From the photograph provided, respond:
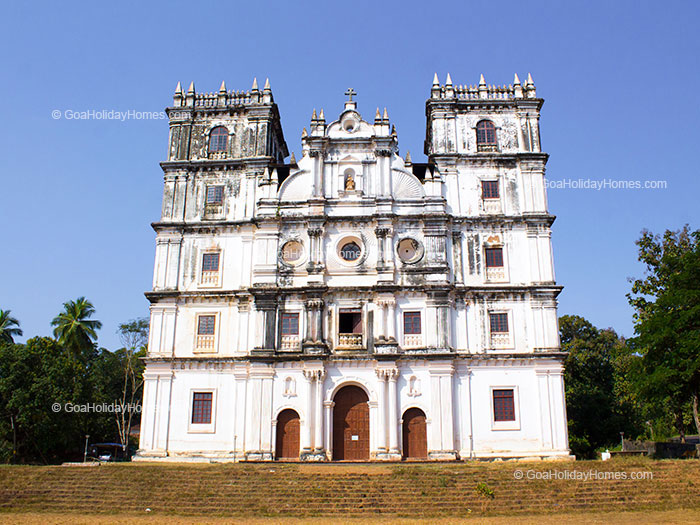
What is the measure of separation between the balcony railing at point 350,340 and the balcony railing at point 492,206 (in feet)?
30.8

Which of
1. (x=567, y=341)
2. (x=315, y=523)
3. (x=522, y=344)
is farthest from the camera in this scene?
(x=567, y=341)

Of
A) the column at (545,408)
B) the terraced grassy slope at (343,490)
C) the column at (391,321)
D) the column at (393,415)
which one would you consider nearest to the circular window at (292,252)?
the column at (391,321)

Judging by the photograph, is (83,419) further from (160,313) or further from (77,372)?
(160,313)

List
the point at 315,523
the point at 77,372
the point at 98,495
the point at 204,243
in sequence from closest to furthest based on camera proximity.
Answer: the point at 315,523 → the point at 98,495 → the point at 204,243 → the point at 77,372

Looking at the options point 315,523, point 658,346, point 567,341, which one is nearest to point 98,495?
point 315,523

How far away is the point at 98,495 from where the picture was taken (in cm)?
2173

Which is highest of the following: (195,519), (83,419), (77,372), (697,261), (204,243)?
(204,243)

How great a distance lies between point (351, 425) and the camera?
2820cm

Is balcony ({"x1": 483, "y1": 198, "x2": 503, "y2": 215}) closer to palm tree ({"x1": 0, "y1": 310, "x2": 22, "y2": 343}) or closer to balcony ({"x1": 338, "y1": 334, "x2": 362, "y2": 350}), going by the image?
balcony ({"x1": 338, "y1": 334, "x2": 362, "y2": 350})

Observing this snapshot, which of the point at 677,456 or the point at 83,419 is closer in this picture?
the point at 677,456

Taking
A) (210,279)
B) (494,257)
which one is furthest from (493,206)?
(210,279)

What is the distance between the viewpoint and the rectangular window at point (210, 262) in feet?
102

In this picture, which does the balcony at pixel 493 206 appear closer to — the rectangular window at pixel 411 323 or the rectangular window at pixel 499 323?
the rectangular window at pixel 499 323

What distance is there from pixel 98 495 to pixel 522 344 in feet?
63.3
